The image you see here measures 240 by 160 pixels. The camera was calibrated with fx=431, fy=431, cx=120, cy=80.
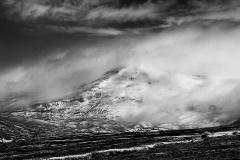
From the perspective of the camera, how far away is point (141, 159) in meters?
77.2

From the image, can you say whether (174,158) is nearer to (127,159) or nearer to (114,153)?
(127,159)

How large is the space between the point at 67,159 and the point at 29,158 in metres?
15.9

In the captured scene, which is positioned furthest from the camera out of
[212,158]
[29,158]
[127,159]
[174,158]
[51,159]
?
[29,158]

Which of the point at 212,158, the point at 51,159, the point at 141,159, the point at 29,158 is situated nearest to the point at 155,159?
the point at 141,159

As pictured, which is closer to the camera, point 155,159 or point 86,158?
point 155,159

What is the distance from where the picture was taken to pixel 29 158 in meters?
105

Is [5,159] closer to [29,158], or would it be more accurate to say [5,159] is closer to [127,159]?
[29,158]

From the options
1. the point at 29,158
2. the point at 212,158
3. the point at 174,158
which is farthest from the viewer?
the point at 29,158

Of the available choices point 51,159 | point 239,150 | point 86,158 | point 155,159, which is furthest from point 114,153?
point 239,150

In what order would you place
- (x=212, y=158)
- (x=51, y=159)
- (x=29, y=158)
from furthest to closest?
(x=29, y=158), (x=51, y=159), (x=212, y=158)

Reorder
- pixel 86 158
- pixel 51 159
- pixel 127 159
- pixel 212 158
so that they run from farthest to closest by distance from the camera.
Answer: pixel 51 159, pixel 86 158, pixel 127 159, pixel 212 158

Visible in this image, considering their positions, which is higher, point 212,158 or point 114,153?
point 212,158

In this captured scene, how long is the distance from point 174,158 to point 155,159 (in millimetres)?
3360

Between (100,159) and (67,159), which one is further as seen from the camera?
(67,159)
